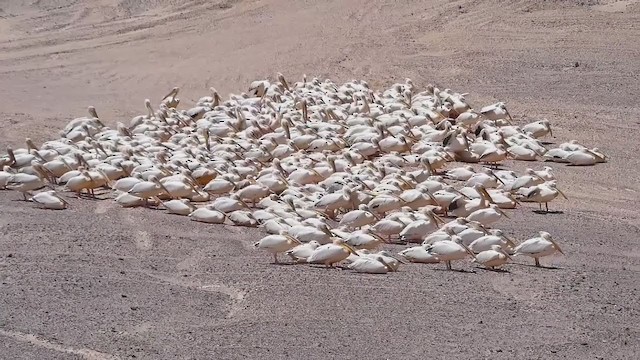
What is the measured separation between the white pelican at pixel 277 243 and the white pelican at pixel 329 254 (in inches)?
16.0

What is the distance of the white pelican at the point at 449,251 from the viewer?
14.5m

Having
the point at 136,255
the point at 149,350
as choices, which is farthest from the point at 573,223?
the point at 149,350

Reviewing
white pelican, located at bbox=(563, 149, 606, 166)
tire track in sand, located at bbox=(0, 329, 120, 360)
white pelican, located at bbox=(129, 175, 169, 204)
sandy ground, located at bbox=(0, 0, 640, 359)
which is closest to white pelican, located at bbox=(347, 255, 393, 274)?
sandy ground, located at bbox=(0, 0, 640, 359)

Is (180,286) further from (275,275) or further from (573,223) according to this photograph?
(573,223)

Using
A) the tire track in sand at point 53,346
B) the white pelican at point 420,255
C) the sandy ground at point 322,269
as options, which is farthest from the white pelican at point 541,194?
the tire track in sand at point 53,346

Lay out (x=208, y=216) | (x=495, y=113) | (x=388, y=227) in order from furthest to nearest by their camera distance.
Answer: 1. (x=495, y=113)
2. (x=208, y=216)
3. (x=388, y=227)

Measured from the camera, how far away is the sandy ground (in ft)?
39.3

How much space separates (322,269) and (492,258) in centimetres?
193

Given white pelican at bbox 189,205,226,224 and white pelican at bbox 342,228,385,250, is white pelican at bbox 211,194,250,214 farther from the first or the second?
white pelican at bbox 342,228,385,250

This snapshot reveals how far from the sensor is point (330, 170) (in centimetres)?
1862

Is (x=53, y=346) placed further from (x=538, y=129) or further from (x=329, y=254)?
(x=538, y=129)

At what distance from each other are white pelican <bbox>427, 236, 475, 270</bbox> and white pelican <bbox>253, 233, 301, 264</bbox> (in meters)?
1.60

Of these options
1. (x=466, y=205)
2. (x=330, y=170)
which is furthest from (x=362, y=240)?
(x=330, y=170)

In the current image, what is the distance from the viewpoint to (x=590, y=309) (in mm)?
12977
